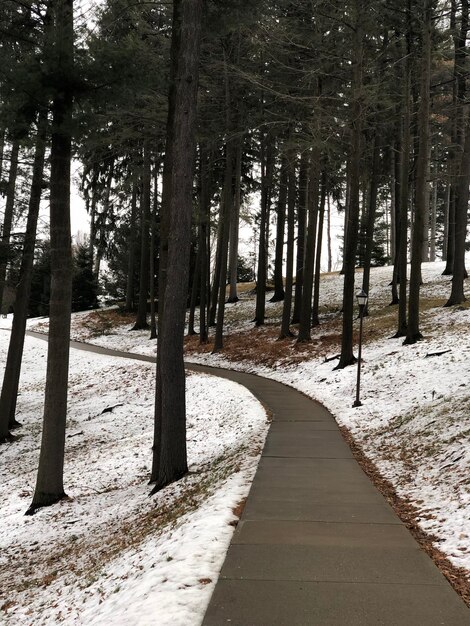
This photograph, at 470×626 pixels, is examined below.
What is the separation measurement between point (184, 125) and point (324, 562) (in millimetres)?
6078

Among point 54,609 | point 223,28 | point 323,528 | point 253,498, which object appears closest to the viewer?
point 54,609

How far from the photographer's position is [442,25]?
15.5m

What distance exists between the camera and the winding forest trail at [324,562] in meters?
3.36

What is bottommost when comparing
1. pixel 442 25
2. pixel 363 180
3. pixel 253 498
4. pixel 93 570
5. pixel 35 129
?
pixel 93 570

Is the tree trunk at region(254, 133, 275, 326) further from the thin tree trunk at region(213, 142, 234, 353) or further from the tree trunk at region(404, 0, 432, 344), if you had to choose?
the tree trunk at region(404, 0, 432, 344)

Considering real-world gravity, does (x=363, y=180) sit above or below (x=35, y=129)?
above

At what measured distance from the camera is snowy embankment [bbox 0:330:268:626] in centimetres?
391

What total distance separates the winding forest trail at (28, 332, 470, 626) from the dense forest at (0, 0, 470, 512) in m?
2.39

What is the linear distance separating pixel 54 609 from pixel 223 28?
30.3 feet

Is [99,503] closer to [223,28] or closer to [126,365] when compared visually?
[223,28]

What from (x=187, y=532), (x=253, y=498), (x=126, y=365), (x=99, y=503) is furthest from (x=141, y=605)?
(x=126, y=365)

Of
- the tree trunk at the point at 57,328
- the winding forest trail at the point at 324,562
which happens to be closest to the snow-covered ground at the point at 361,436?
the winding forest trail at the point at 324,562

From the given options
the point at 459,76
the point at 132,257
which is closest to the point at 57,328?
the point at 459,76

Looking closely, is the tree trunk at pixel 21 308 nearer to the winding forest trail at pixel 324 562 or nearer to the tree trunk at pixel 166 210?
the tree trunk at pixel 166 210
